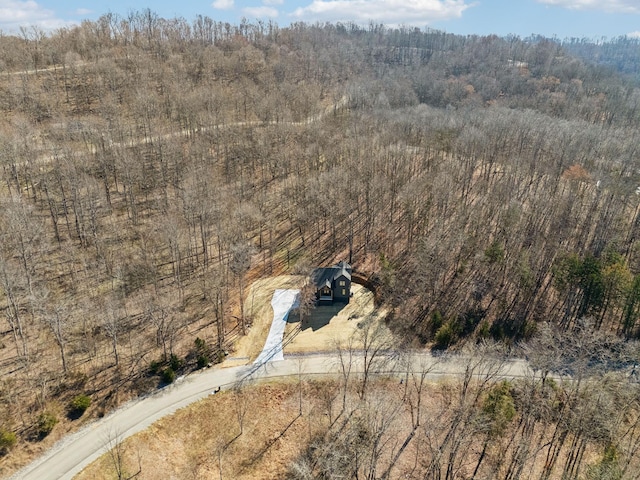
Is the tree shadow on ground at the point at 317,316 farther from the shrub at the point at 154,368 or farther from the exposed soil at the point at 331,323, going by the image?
Result: the shrub at the point at 154,368

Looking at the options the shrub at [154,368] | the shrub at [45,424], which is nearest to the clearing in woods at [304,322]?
the shrub at [154,368]

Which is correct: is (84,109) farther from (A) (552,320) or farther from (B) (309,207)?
(A) (552,320)

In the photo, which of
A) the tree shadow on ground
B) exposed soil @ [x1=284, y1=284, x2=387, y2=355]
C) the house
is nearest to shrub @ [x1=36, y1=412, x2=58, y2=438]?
exposed soil @ [x1=284, y1=284, x2=387, y2=355]

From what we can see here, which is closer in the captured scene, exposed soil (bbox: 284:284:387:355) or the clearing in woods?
the clearing in woods

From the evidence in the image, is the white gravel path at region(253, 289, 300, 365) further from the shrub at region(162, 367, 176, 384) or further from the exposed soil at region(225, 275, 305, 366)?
the shrub at region(162, 367, 176, 384)

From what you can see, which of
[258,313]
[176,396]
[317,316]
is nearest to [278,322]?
[258,313]
